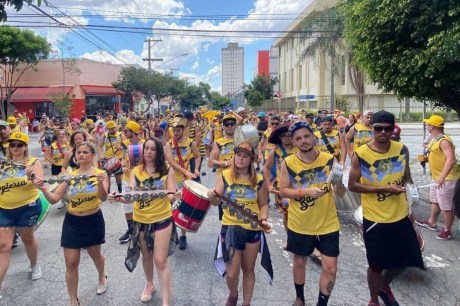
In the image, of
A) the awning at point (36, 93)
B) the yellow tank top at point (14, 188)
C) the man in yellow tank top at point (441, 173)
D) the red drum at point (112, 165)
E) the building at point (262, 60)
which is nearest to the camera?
the yellow tank top at point (14, 188)

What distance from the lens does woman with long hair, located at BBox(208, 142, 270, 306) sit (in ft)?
12.7

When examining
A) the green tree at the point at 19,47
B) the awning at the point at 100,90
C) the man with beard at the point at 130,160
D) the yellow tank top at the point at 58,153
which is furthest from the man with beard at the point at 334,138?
the awning at the point at 100,90

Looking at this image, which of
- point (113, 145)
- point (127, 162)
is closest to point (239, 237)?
point (127, 162)

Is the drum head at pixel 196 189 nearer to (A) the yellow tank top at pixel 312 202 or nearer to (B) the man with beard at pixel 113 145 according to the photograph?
(A) the yellow tank top at pixel 312 202

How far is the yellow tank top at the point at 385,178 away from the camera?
13.0ft

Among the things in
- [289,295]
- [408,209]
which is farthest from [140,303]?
[408,209]

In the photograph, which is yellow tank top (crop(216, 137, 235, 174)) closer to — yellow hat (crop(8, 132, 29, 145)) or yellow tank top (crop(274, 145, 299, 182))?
yellow tank top (crop(274, 145, 299, 182))

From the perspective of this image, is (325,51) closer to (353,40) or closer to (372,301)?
(353,40)

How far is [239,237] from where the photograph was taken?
12.6 feet

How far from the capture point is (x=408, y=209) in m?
4.00

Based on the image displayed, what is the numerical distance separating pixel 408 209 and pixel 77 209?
3111mm

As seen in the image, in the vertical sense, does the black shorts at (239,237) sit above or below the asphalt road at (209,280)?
above

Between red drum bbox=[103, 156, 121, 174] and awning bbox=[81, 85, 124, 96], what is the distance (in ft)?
127

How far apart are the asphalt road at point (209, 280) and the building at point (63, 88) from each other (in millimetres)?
36850
